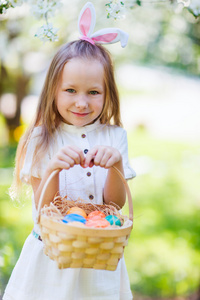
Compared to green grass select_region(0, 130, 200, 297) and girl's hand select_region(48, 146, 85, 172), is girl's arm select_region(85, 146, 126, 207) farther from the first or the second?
green grass select_region(0, 130, 200, 297)

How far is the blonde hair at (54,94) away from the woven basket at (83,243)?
1.58 ft

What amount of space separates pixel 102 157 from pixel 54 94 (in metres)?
0.48

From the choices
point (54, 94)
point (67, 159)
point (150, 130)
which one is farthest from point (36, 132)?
point (150, 130)

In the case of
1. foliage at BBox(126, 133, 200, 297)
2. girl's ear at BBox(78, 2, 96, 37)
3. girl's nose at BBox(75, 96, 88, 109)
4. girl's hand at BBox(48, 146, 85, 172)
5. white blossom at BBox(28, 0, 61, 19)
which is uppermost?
white blossom at BBox(28, 0, 61, 19)

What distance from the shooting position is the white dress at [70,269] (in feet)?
5.70

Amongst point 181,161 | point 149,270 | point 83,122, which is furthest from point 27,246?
point 181,161

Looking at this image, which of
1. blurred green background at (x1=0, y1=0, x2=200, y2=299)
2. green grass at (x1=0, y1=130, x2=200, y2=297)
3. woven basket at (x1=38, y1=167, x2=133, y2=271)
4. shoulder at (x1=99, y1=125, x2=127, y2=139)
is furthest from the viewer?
blurred green background at (x1=0, y1=0, x2=200, y2=299)

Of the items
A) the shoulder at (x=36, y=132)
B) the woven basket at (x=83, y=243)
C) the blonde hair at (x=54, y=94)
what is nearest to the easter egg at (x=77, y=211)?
the woven basket at (x=83, y=243)

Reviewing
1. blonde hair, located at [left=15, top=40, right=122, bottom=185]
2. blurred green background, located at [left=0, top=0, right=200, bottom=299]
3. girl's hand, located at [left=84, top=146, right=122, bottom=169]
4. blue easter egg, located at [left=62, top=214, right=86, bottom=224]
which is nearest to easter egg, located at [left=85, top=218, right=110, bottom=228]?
blue easter egg, located at [left=62, top=214, right=86, bottom=224]

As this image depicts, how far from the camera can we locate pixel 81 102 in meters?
1.71

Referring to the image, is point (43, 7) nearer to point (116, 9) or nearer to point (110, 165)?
point (116, 9)

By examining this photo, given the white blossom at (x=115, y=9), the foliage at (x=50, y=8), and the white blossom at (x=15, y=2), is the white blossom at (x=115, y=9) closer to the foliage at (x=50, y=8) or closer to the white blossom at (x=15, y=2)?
the foliage at (x=50, y=8)

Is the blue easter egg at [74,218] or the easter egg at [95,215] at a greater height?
the blue easter egg at [74,218]

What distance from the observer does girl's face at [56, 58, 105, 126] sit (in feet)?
5.62
